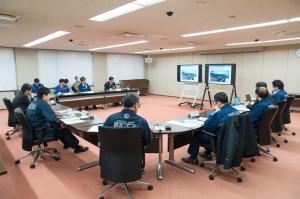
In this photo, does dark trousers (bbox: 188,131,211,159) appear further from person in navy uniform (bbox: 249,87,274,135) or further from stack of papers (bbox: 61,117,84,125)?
stack of papers (bbox: 61,117,84,125)

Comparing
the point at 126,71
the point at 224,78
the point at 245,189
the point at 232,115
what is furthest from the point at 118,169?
the point at 126,71

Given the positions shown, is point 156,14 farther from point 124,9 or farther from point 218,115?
Result: point 218,115

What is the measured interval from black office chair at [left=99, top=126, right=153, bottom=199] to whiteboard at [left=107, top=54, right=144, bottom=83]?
9.79 m

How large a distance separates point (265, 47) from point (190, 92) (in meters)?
3.48

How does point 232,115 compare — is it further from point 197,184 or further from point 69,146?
point 69,146

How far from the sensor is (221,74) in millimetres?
7879

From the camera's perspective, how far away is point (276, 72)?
323 inches

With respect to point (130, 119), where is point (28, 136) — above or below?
below

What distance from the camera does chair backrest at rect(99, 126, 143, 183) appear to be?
2.11 metres

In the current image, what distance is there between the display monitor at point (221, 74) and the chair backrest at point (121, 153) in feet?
20.4

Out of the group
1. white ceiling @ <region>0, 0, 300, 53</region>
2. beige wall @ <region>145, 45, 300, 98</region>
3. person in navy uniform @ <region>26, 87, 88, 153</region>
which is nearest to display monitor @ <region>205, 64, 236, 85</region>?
beige wall @ <region>145, 45, 300, 98</region>

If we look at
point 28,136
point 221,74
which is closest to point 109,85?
point 221,74

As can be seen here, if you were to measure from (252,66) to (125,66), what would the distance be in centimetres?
667

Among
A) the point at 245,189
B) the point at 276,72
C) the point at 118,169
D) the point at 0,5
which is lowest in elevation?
the point at 245,189
